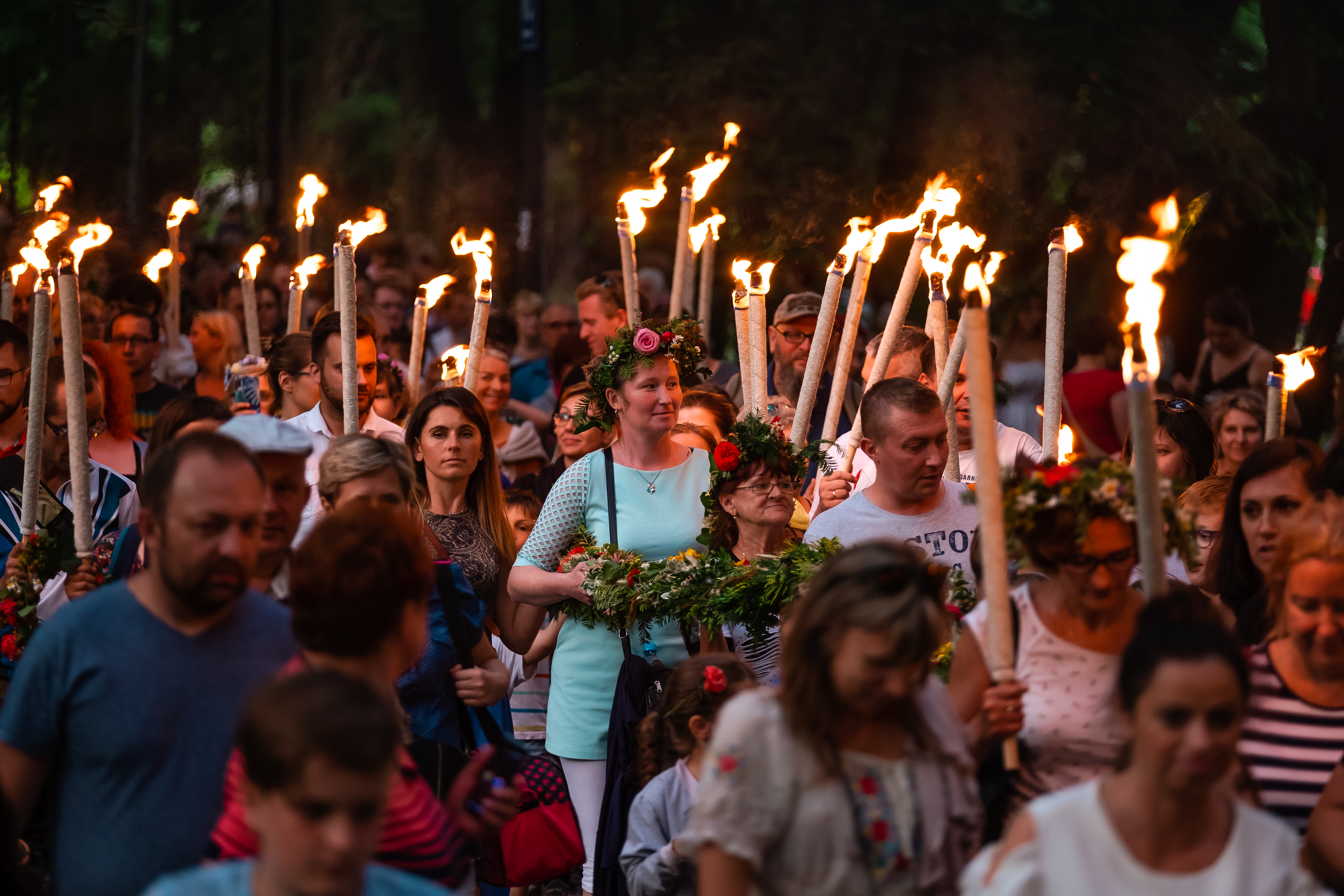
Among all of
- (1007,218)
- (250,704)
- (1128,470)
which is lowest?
(250,704)

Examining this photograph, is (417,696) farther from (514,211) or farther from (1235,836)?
(514,211)

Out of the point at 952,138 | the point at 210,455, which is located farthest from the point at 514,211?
the point at 210,455

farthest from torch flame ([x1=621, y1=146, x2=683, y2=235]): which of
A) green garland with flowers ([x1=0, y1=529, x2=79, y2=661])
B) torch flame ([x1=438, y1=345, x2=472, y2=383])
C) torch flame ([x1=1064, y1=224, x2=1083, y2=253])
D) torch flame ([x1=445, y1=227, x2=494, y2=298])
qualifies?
green garland with flowers ([x1=0, y1=529, x2=79, y2=661])

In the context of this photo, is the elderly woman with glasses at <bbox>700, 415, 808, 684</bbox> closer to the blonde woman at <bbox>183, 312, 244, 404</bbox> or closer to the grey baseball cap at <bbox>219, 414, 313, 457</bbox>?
the grey baseball cap at <bbox>219, 414, 313, 457</bbox>

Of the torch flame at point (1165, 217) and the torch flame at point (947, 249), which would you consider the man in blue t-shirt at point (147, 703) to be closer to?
the torch flame at point (1165, 217)

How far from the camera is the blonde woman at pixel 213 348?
29.6 ft

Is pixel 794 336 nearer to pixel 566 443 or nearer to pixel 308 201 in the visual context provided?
pixel 566 443

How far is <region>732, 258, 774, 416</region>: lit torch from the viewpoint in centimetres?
550

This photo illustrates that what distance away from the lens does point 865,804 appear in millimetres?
2967

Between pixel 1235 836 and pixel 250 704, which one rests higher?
pixel 250 704

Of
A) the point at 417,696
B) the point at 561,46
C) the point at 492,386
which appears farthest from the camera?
the point at 561,46

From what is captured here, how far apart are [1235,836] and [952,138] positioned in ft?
32.3

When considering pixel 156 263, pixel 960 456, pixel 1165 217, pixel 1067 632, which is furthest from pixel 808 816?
pixel 156 263

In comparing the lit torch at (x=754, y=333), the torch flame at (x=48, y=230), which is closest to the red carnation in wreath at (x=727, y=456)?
the lit torch at (x=754, y=333)
